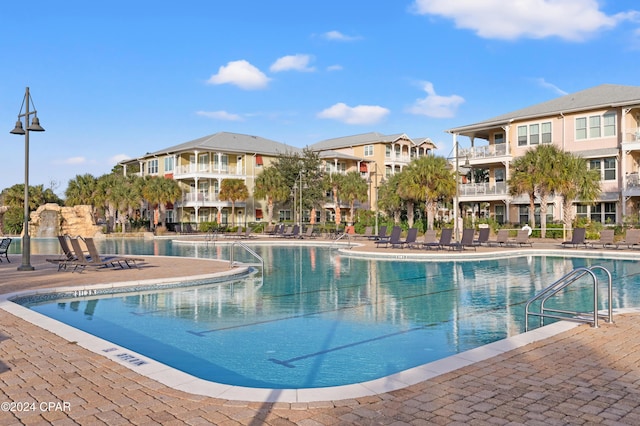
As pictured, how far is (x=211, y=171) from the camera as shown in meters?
50.7

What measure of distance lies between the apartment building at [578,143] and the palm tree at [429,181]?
2070 millimetres

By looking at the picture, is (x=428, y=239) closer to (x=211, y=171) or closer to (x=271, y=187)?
(x=271, y=187)

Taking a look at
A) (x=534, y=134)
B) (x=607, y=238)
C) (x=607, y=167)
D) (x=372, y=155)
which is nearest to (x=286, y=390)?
→ (x=607, y=238)

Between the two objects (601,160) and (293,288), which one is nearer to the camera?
(293,288)

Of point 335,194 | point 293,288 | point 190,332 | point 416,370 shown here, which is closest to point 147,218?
point 335,194

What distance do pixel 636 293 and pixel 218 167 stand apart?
43452 millimetres

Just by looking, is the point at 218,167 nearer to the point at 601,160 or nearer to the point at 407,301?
the point at 601,160

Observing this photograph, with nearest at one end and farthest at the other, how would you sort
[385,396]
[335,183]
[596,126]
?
[385,396]
[596,126]
[335,183]

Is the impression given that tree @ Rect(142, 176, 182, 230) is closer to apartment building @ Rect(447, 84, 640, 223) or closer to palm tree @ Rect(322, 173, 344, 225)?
palm tree @ Rect(322, 173, 344, 225)

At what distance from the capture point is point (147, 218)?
55.8 metres

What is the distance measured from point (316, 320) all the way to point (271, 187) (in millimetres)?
39763

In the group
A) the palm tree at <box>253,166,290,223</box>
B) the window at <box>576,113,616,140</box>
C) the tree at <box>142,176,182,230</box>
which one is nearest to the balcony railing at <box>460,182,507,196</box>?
the window at <box>576,113,616,140</box>

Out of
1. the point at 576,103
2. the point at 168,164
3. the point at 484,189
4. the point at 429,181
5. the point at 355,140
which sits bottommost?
the point at 484,189

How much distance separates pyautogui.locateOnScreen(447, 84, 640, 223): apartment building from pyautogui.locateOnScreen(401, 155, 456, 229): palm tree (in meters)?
2.07
